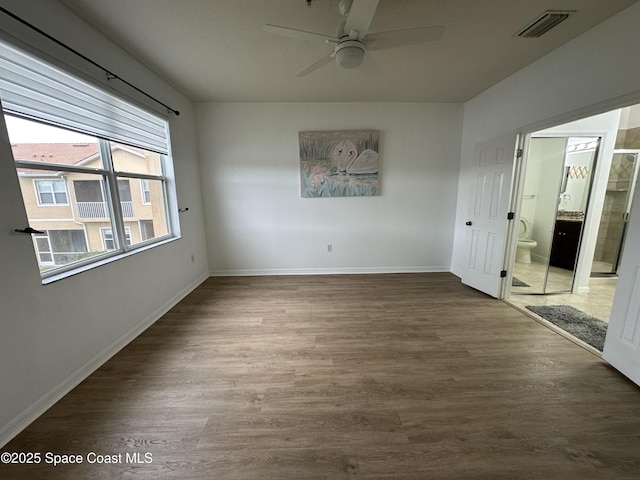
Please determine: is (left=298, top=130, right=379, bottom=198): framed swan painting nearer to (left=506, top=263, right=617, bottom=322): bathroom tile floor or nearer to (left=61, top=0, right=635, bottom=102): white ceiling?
(left=61, top=0, right=635, bottom=102): white ceiling

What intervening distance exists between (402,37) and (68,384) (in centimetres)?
325

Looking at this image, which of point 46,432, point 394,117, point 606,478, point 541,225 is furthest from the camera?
point 541,225

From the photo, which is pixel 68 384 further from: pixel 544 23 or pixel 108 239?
pixel 544 23

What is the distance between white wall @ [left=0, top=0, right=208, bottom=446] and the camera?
54.6 inches

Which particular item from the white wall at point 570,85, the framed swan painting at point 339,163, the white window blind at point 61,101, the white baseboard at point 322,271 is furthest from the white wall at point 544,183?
the white window blind at point 61,101

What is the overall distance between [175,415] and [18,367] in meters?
0.92

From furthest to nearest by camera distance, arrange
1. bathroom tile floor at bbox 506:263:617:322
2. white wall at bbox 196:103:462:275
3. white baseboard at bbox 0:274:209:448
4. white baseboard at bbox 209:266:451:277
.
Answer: white baseboard at bbox 209:266:451:277, white wall at bbox 196:103:462:275, bathroom tile floor at bbox 506:263:617:322, white baseboard at bbox 0:274:209:448

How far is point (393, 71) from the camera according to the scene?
8.83 ft

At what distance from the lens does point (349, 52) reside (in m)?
1.64

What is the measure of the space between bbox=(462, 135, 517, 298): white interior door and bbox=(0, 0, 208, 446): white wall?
4.02m

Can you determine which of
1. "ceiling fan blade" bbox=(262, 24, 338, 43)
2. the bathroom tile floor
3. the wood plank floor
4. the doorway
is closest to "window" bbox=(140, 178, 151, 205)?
the wood plank floor

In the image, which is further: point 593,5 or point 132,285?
point 132,285

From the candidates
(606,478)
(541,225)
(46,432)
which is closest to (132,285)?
(46,432)

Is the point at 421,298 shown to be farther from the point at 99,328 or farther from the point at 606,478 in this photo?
the point at 99,328
